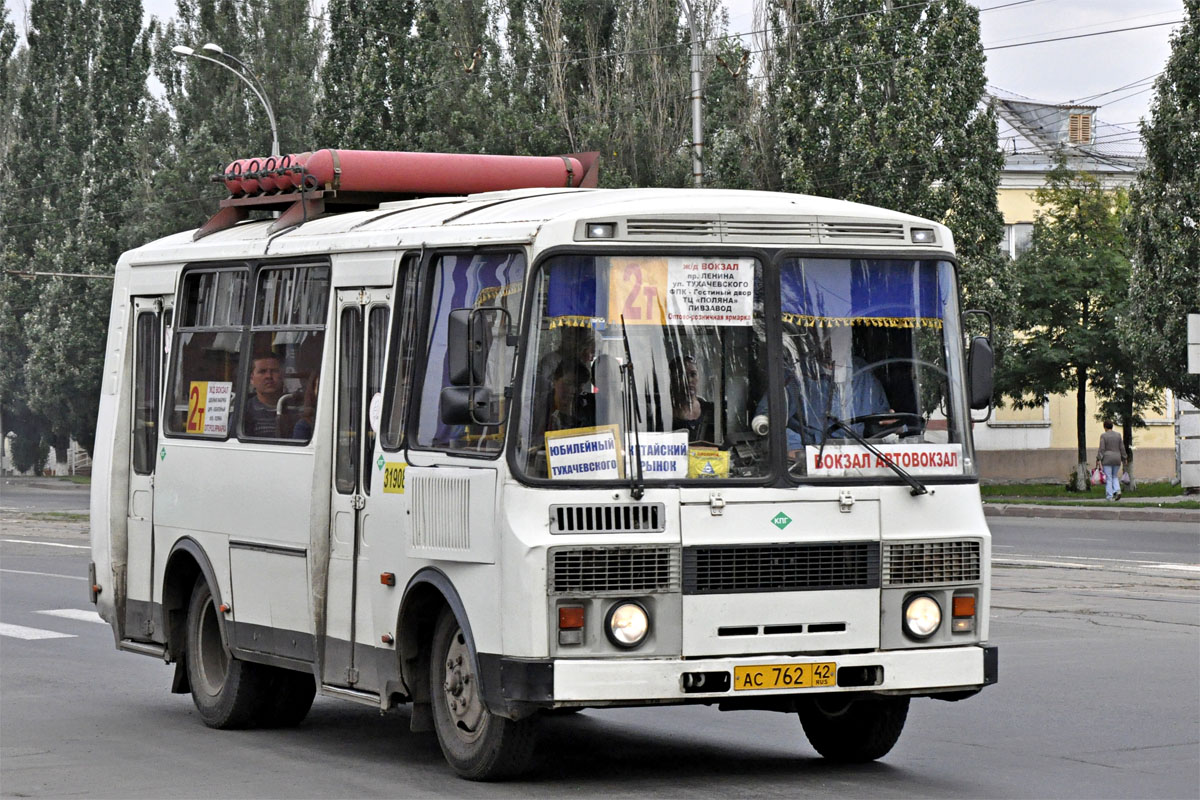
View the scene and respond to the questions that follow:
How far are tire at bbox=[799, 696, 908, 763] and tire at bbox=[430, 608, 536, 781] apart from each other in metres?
1.39

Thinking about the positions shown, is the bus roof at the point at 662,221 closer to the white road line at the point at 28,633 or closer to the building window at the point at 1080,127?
the white road line at the point at 28,633

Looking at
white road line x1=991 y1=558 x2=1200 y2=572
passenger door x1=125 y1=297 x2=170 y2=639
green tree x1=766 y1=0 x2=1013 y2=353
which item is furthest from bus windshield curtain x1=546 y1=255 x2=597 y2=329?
green tree x1=766 y1=0 x2=1013 y2=353

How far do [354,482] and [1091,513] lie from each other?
2622cm

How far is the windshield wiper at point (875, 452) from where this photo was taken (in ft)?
27.3

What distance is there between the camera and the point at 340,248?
9.65 meters

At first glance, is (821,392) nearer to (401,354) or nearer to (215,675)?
(401,354)

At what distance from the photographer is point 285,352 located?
1015 centimetres

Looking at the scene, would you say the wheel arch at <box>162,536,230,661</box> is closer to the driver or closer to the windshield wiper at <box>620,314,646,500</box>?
the windshield wiper at <box>620,314,646,500</box>

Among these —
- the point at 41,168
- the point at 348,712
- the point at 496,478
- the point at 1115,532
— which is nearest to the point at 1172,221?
the point at 1115,532

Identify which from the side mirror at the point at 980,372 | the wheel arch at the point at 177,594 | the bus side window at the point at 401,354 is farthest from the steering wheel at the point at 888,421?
the wheel arch at the point at 177,594

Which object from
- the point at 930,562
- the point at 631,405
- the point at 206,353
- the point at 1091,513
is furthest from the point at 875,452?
the point at 1091,513

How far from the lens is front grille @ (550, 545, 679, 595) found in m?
7.86

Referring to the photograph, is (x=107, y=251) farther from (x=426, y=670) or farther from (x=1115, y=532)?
(x=426, y=670)

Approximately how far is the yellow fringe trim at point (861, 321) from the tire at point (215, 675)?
12.8 feet
